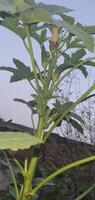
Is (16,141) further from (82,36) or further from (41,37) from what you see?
(41,37)

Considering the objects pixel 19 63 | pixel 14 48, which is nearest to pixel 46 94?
pixel 19 63

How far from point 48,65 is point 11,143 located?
608 mm

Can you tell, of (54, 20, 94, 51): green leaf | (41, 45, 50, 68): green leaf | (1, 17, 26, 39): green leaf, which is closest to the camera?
(54, 20, 94, 51): green leaf

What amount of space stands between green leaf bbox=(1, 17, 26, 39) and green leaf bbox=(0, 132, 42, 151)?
0.50 metres

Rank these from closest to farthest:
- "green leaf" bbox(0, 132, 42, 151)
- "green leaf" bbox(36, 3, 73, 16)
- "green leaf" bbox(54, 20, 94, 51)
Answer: "green leaf" bbox(0, 132, 42, 151)
"green leaf" bbox(54, 20, 94, 51)
"green leaf" bbox(36, 3, 73, 16)

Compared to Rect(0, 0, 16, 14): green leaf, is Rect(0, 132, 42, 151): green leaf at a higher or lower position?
lower

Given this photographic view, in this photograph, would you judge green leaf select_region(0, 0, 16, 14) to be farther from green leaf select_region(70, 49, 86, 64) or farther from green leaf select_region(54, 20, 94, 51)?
green leaf select_region(70, 49, 86, 64)

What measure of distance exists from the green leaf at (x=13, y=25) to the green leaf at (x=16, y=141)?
50 centimetres

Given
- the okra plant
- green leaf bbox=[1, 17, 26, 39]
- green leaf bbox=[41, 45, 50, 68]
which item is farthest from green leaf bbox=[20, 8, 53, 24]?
green leaf bbox=[41, 45, 50, 68]

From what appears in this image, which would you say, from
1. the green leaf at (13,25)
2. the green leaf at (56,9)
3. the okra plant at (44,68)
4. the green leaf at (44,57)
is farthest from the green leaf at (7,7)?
the green leaf at (44,57)

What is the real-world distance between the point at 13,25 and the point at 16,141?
0.55 m

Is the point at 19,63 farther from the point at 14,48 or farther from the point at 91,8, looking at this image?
the point at 91,8

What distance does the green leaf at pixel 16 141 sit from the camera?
476mm

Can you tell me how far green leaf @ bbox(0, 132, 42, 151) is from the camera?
48cm
